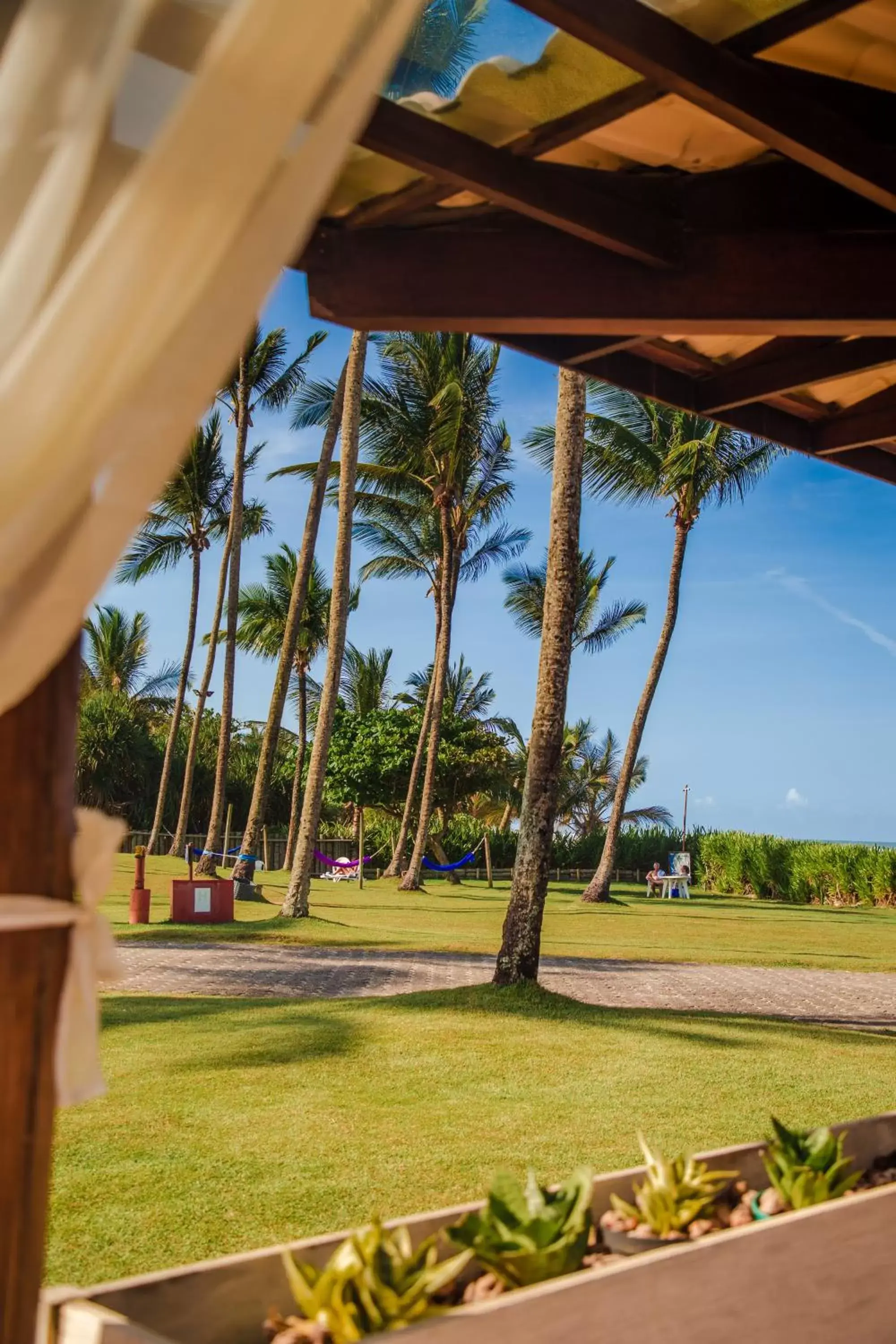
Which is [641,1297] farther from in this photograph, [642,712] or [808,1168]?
[642,712]

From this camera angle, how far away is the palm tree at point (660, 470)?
19.7 meters

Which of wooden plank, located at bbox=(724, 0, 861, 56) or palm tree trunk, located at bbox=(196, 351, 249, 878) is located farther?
palm tree trunk, located at bbox=(196, 351, 249, 878)

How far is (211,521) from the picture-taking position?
27.9 metres

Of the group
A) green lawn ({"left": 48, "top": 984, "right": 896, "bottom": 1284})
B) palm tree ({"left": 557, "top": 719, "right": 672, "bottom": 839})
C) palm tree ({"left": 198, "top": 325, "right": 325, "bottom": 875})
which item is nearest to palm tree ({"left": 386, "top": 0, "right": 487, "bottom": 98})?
green lawn ({"left": 48, "top": 984, "right": 896, "bottom": 1284})

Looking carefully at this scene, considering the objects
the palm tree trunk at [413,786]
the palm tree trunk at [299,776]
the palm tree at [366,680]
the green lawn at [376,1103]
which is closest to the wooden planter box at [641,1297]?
the green lawn at [376,1103]

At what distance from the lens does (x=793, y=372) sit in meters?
3.55

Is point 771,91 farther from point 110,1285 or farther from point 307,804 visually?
point 307,804

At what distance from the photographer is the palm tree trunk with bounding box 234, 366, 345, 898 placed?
51.9ft

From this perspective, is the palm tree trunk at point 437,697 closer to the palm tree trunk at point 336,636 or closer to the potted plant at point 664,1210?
the palm tree trunk at point 336,636

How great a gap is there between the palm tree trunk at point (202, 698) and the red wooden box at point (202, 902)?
12.4 metres

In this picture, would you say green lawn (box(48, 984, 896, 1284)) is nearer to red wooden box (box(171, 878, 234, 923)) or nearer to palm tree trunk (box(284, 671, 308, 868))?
red wooden box (box(171, 878, 234, 923))

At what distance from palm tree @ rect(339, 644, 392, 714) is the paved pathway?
22458mm

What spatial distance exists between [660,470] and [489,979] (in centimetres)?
1272

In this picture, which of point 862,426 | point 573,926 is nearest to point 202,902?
point 573,926
